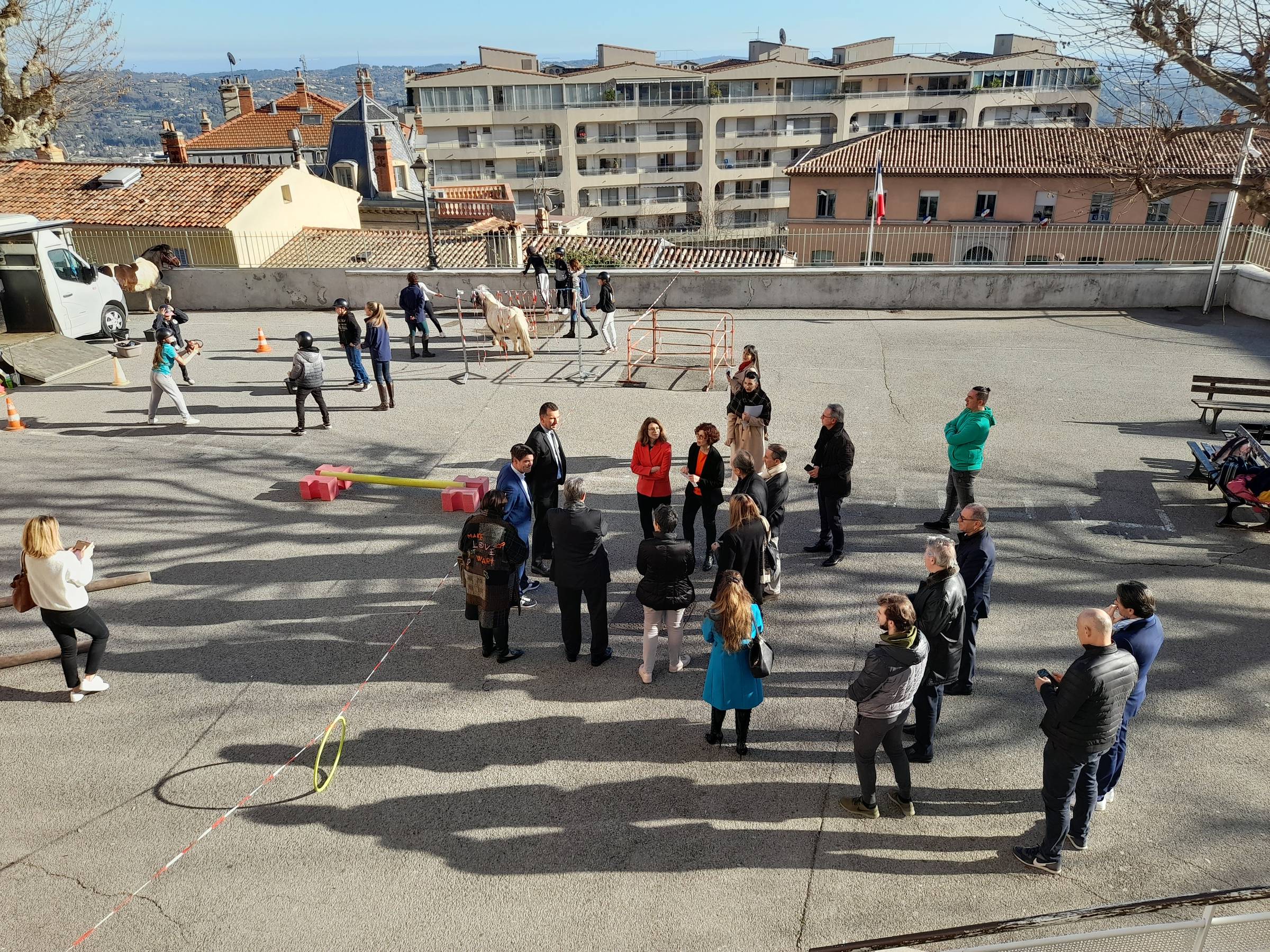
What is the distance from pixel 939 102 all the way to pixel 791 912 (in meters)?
74.9

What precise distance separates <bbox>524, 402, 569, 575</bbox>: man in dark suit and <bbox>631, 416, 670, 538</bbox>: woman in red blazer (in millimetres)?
754

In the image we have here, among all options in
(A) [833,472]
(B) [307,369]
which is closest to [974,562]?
(A) [833,472]

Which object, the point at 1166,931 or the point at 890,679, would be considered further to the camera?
the point at 890,679

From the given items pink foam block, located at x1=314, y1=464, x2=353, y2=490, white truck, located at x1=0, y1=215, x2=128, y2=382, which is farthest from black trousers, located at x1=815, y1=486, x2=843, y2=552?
white truck, located at x1=0, y1=215, x2=128, y2=382

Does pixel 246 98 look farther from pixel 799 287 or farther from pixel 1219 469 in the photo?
pixel 1219 469

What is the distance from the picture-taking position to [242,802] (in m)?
5.53

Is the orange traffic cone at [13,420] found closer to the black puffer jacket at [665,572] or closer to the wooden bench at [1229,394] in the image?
the black puffer jacket at [665,572]

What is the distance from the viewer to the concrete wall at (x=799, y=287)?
18.1 m

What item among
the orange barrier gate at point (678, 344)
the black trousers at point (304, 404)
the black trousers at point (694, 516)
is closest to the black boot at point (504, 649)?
the black trousers at point (694, 516)

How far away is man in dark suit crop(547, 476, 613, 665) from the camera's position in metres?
6.39

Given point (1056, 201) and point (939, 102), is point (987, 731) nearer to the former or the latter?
point (1056, 201)

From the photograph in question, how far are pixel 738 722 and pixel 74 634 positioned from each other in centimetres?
504

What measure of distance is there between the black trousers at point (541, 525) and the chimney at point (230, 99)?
79636 millimetres

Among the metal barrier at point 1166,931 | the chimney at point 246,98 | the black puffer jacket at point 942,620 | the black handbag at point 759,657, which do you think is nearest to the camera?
the metal barrier at point 1166,931
